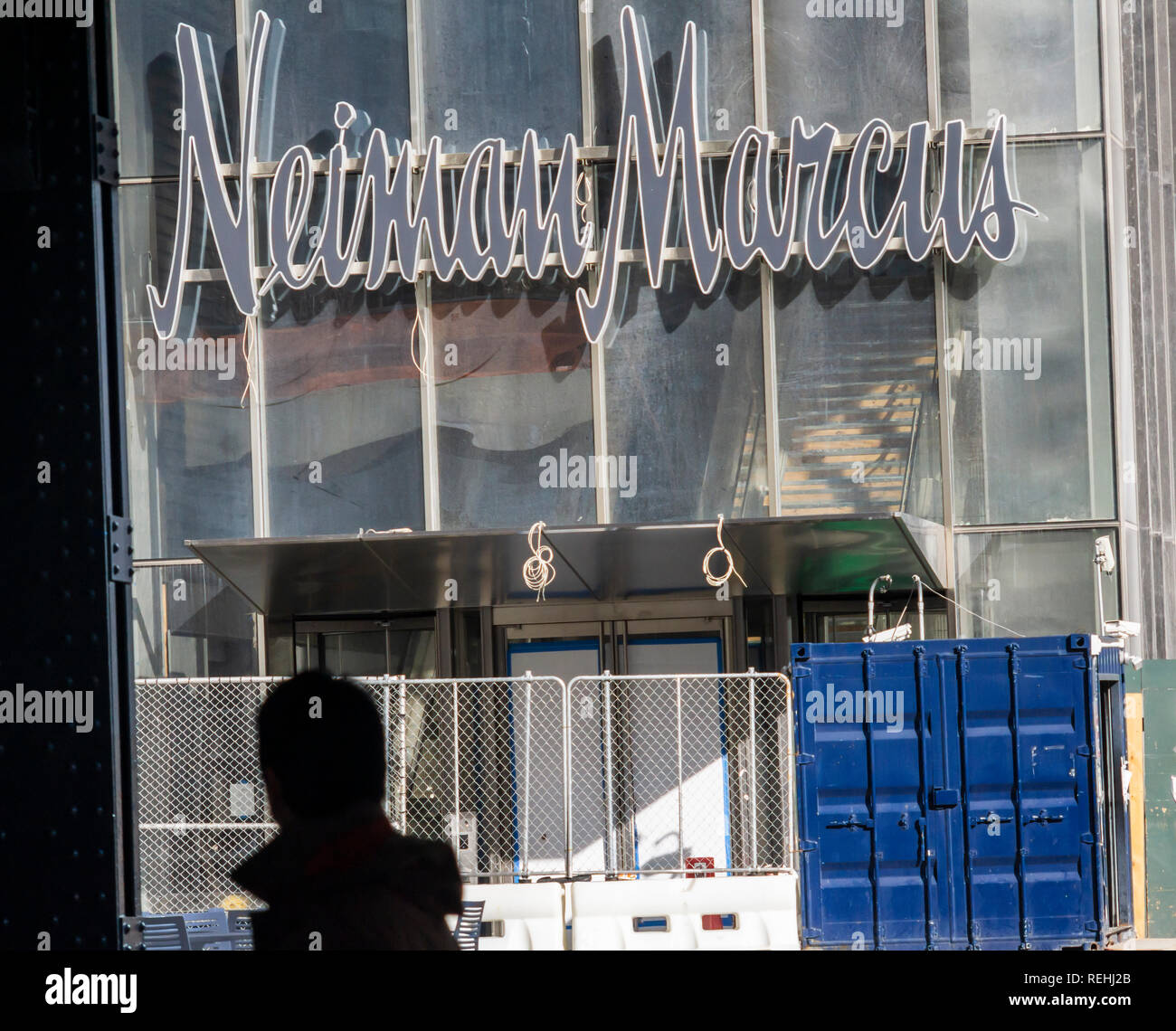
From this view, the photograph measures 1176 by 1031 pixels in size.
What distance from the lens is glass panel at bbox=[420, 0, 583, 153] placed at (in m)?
16.3

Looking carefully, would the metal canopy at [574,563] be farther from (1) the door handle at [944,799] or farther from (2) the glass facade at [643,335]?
(1) the door handle at [944,799]

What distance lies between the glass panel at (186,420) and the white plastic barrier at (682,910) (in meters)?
6.13

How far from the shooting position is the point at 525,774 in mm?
15523

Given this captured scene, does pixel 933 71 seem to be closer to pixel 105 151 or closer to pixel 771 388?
pixel 771 388

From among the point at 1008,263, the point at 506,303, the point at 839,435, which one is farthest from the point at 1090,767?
the point at 506,303

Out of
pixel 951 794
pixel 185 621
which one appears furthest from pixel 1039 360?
pixel 185 621

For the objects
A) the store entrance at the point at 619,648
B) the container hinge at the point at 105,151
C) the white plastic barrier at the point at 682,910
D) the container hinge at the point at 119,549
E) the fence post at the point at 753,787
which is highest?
the container hinge at the point at 105,151

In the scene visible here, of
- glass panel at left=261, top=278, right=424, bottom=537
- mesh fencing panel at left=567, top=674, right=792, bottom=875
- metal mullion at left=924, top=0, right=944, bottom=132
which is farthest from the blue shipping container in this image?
metal mullion at left=924, top=0, right=944, bottom=132

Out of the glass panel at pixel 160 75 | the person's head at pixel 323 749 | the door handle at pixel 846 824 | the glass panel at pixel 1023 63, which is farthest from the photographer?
the glass panel at pixel 160 75

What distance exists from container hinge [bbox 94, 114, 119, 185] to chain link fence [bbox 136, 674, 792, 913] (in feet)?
38.0

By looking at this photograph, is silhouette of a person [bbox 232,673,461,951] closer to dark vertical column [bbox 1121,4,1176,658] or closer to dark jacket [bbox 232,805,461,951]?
dark jacket [bbox 232,805,461,951]

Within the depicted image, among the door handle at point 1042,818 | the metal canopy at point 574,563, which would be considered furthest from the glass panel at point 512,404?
the door handle at point 1042,818

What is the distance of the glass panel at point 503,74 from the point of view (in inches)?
641
